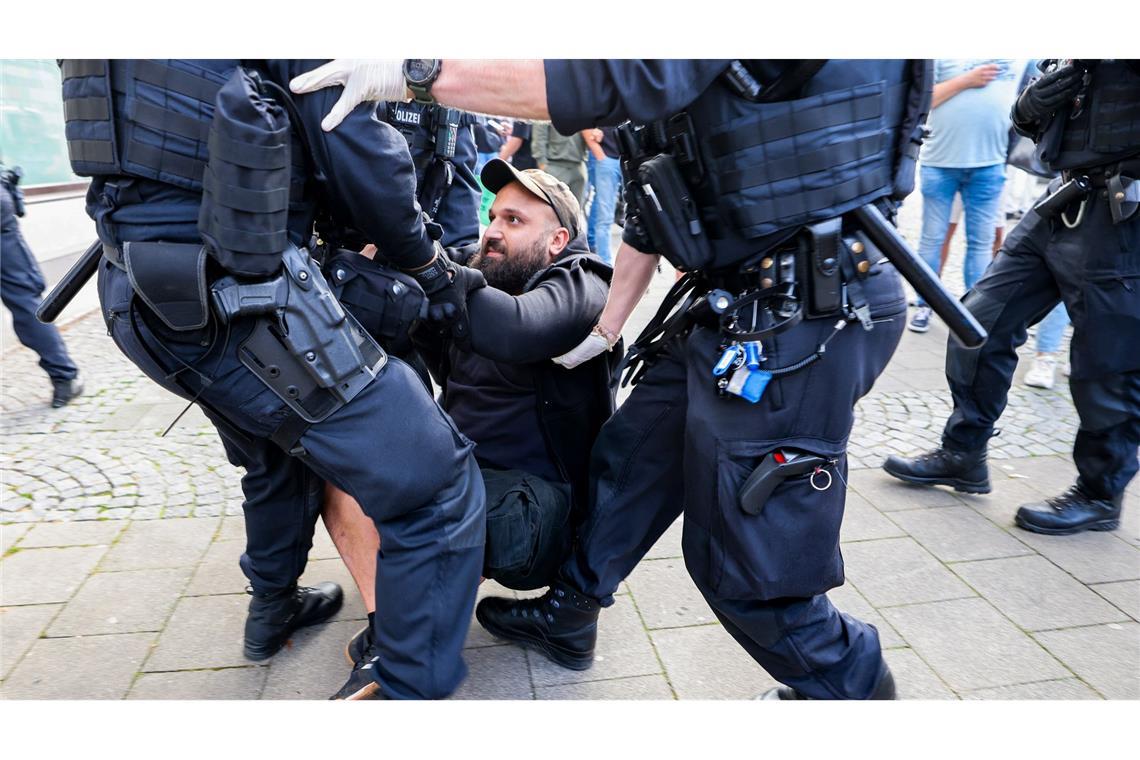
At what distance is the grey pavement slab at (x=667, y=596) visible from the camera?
8.07 feet

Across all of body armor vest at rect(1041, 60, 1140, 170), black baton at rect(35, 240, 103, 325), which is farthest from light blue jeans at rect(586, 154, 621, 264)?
black baton at rect(35, 240, 103, 325)

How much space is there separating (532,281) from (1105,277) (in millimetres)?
1929

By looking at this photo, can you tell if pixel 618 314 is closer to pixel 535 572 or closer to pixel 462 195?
pixel 535 572

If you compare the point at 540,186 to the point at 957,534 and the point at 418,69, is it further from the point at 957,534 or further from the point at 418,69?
the point at 957,534

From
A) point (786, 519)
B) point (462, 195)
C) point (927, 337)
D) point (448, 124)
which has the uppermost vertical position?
point (448, 124)

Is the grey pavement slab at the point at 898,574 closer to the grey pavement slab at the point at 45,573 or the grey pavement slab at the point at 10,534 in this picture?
the grey pavement slab at the point at 45,573

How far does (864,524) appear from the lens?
9.82 feet

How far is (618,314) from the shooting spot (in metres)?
2.25

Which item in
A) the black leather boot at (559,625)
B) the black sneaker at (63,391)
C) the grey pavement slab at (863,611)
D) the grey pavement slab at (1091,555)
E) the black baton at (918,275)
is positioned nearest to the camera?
the black baton at (918,275)

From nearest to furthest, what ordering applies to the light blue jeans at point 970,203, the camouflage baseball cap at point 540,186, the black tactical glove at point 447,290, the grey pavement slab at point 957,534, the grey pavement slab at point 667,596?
the black tactical glove at point 447,290 → the grey pavement slab at point 667,596 → the camouflage baseball cap at point 540,186 → the grey pavement slab at point 957,534 → the light blue jeans at point 970,203

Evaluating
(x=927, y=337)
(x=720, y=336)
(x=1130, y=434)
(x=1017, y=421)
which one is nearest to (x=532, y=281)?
(x=720, y=336)

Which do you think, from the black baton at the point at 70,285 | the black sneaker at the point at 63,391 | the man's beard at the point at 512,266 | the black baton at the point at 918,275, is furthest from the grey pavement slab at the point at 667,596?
the black sneaker at the point at 63,391

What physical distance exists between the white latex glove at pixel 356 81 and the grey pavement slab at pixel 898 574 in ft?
6.85

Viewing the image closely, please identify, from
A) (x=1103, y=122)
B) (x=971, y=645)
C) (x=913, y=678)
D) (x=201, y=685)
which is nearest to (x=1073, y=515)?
(x=971, y=645)
